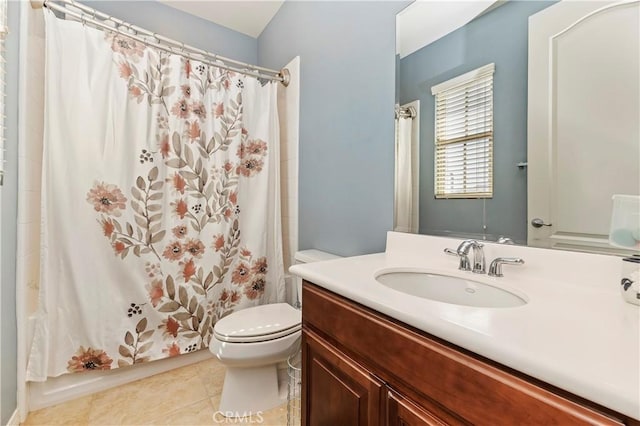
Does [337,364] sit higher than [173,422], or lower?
higher

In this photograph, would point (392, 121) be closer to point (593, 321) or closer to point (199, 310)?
point (593, 321)

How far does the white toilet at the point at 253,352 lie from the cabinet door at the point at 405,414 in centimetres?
78

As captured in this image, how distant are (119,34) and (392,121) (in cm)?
152

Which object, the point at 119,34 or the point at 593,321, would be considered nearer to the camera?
the point at 593,321

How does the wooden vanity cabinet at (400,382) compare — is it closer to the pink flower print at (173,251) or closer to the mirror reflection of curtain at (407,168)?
the mirror reflection of curtain at (407,168)

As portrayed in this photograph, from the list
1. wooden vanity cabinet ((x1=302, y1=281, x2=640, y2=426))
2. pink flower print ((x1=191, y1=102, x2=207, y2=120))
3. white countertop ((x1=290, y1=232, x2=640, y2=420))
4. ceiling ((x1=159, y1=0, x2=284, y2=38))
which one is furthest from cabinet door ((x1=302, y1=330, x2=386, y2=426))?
ceiling ((x1=159, y1=0, x2=284, y2=38))

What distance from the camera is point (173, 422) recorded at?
129 centimetres

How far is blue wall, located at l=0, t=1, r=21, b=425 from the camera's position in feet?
3.75

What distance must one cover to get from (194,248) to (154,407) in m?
0.82

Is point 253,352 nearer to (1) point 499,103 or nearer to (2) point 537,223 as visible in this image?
(2) point 537,223

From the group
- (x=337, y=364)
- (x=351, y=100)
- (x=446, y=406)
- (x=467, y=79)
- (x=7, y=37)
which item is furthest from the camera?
(x=351, y=100)

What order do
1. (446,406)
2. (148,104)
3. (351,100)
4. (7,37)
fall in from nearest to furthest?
(446,406) → (7,37) → (351,100) → (148,104)

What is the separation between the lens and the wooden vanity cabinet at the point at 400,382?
396mm

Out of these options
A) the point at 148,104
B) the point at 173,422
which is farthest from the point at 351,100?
the point at 173,422
